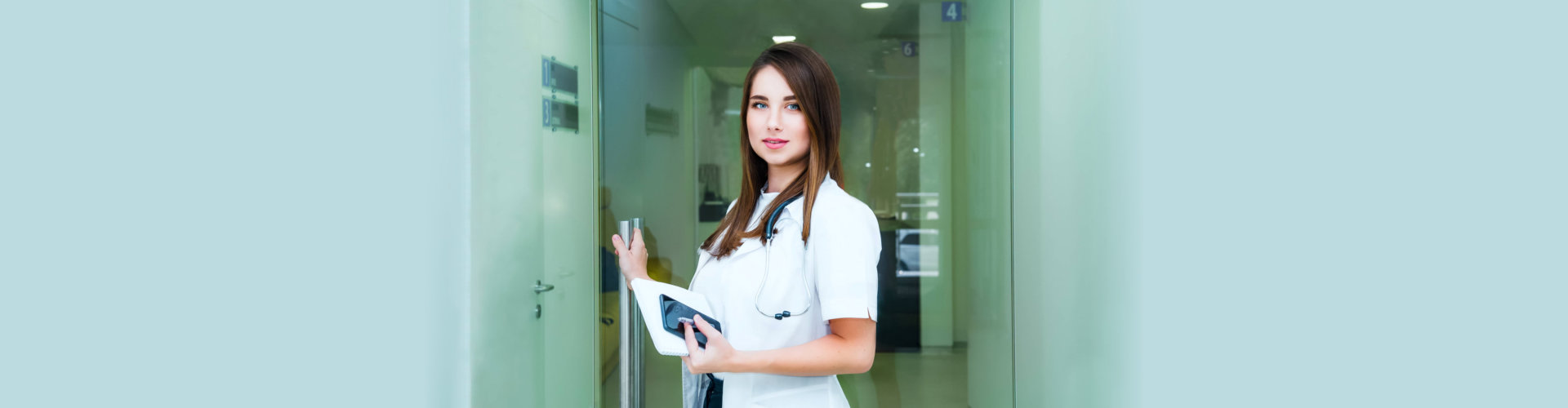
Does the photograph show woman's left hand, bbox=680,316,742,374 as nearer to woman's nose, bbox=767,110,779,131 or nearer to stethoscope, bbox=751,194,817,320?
stethoscope, bbox=751,194,817,320

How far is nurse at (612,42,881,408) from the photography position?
137 centimetres

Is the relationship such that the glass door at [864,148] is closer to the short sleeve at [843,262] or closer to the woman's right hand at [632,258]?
the woman's right hand at [632,258]

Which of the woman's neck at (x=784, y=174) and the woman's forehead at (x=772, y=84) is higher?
the woman's forehead at (x=772, y=84)

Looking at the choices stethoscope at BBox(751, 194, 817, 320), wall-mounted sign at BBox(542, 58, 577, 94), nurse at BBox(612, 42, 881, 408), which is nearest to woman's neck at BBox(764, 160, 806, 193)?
nurse at BBox(612, 42, 881, 408)

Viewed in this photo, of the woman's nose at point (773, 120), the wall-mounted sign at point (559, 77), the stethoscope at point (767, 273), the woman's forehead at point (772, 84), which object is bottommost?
the stethoscope at point (767, 273)

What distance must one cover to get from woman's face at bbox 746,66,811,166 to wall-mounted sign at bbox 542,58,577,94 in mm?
1431

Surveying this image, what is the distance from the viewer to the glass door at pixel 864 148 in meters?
2.82

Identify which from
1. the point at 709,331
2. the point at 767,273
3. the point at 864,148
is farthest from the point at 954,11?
the point at 709,331

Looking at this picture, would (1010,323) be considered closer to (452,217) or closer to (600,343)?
(600,343)

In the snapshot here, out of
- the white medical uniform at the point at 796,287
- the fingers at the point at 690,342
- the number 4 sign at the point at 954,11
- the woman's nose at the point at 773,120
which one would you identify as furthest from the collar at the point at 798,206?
the number 4 sign at the point at 954,11

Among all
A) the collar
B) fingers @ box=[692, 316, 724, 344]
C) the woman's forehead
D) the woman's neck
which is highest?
the woman's forehead

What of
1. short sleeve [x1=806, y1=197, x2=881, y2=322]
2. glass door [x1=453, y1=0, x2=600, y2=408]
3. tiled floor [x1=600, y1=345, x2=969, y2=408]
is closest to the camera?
short sleeve [x1=806, y1=197, x2=881, y2=322]

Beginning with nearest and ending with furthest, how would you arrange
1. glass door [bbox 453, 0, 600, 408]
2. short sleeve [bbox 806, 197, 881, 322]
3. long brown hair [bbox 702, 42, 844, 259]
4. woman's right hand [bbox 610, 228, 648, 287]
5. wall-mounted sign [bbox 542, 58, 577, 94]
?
short sleeve [bbox 806, 197, 881, 322] < long brown hair [bbox 702, 42, 844, 259] < woman's right hand [bbox 610, 228, 648, 287] < glass door [bbox 453, 0, 600, 408] < wall-mounted sign [bbox 542, 58, 577, 94]

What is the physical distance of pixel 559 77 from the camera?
278 centimetres
